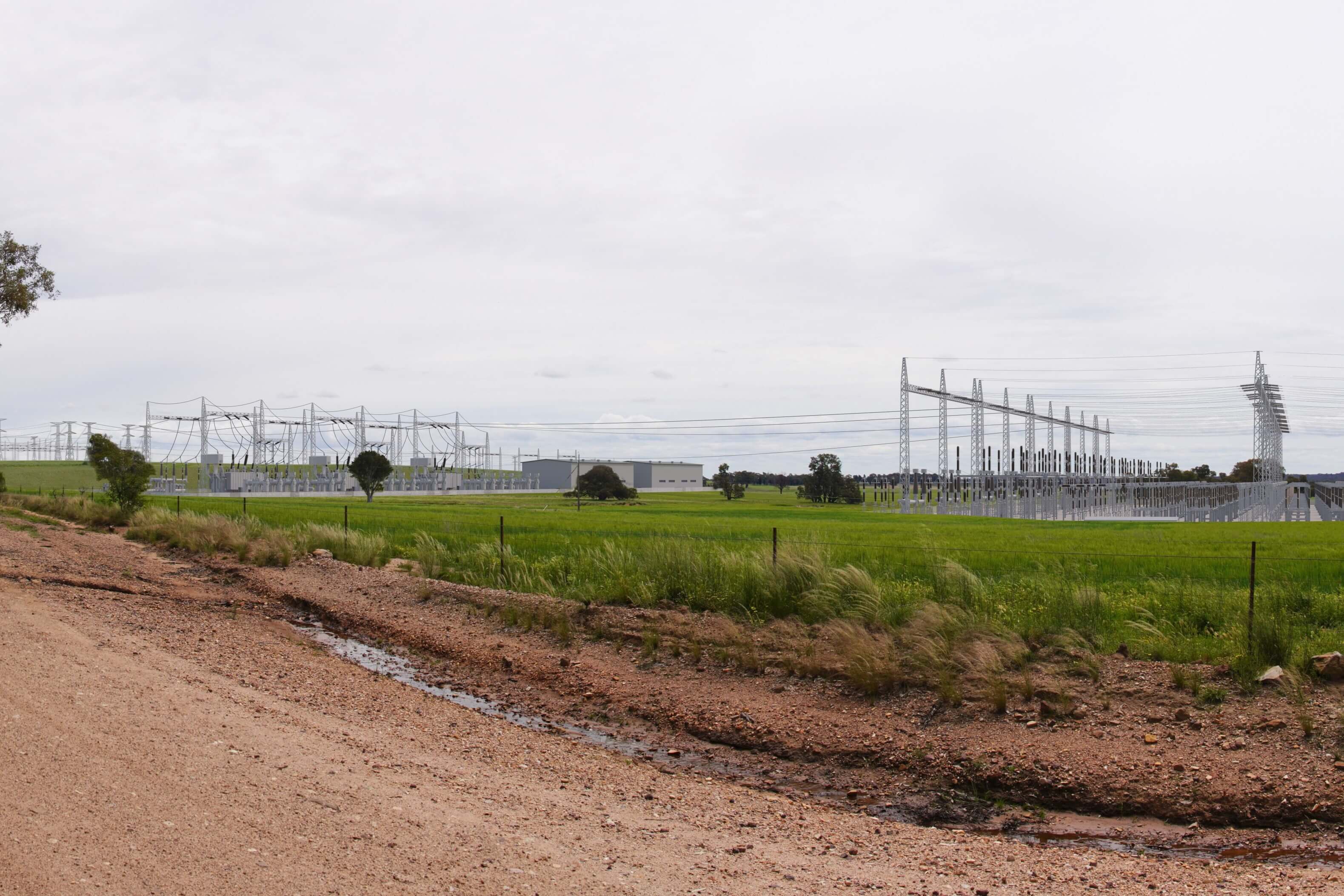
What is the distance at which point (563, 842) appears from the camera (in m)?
6.13

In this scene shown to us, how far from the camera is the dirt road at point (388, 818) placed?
5348 mm

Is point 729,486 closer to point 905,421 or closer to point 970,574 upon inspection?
point 905,421

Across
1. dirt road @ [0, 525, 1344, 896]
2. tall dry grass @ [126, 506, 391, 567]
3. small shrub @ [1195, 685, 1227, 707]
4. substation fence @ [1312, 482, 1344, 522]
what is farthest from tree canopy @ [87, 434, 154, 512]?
substation fence @ [1312, 482, 1344, 522]

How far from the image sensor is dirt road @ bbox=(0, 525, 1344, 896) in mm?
5348

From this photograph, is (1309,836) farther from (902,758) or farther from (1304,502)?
(1304,502)

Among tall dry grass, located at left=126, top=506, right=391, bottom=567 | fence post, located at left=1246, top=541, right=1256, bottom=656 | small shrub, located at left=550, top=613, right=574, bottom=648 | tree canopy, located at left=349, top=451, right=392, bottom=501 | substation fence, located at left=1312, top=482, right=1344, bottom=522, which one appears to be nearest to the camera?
fence post, located at left=1246, top=541, right=1256, bottom=656

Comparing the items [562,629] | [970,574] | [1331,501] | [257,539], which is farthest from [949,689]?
[1331,501]

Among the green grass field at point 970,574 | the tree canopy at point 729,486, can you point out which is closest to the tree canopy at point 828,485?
the tree canopy at point 729,486

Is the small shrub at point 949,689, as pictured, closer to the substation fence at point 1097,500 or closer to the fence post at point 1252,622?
the fence post at point 1252,622

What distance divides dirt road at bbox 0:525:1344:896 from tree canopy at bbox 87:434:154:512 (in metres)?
29.0

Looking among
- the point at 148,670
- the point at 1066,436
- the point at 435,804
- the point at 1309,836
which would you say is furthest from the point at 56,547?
the point at 1066,436

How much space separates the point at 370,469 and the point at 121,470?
33358 millimetres

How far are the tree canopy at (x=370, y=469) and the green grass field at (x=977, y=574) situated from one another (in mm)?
36935

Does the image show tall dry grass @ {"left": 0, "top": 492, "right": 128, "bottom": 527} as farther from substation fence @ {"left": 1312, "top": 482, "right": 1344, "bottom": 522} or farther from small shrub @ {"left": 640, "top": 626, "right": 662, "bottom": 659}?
substation fence @ {"left": 1312, "top": 482, "right": 1344, "bottom": 522}
